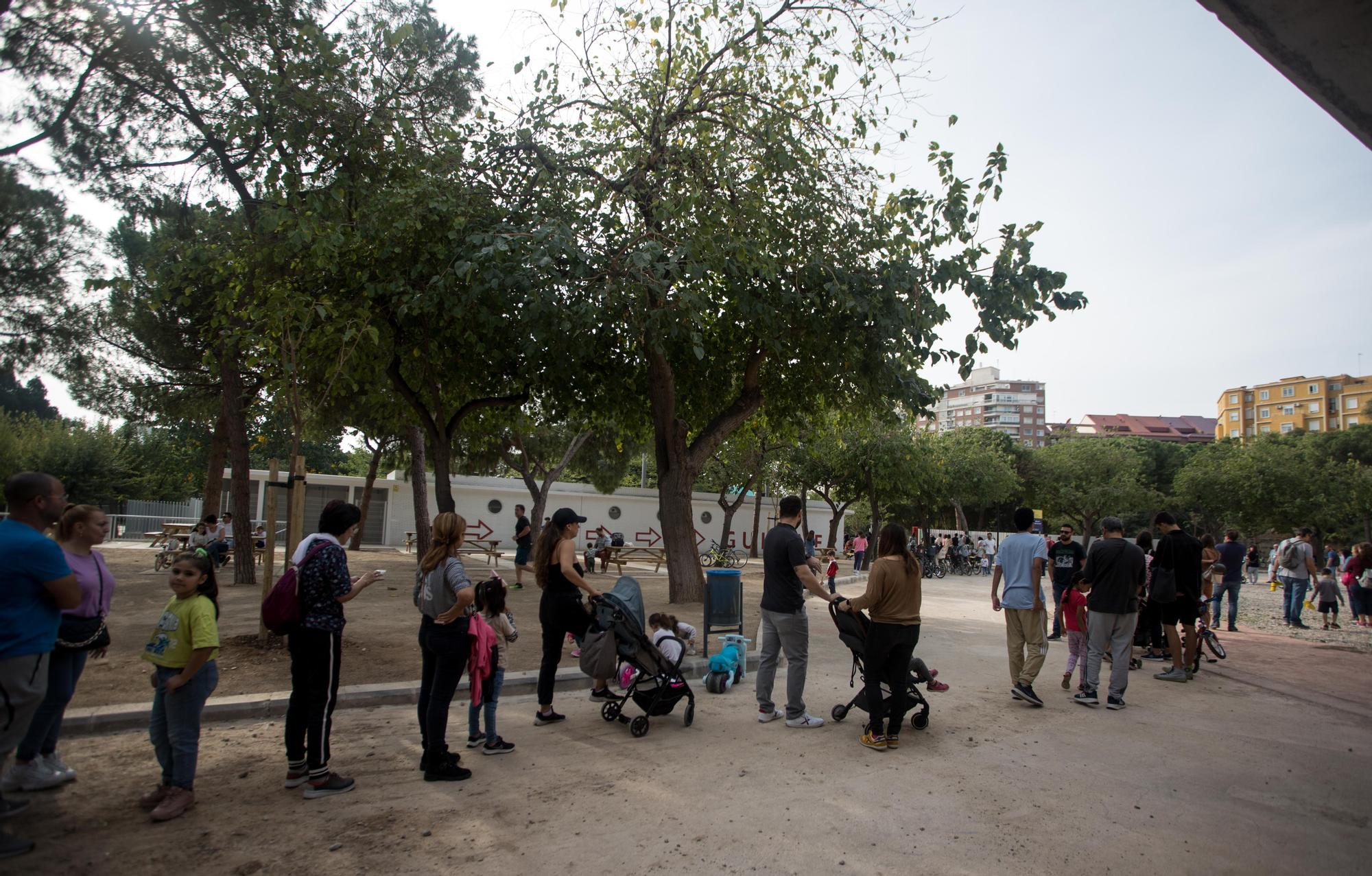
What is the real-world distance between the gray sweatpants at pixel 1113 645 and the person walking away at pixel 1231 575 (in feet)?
22.3

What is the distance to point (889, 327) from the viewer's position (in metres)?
10.1

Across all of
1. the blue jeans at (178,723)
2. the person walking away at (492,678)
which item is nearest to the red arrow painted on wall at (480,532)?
the person walking away at (492,678)

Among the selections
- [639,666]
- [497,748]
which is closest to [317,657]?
[497,748]

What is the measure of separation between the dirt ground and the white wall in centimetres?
1580

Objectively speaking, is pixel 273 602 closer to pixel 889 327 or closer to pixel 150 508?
pixel 889 327

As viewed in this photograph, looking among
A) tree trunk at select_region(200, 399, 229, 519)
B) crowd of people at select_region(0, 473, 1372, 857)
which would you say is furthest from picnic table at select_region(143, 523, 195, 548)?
crowd of people at select_region(0, 473, 1372, 857)

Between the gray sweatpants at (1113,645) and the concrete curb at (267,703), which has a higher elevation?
the gray sweatpants at (1113,645)

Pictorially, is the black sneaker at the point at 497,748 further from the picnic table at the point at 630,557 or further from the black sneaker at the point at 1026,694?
the picnic table at the point at 630,557

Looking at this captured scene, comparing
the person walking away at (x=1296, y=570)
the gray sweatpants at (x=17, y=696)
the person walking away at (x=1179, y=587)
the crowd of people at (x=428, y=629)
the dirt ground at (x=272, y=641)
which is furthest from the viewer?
the person walking away at (x=1296, y=570)

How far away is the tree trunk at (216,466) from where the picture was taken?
652 inches

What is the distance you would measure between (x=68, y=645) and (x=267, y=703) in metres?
2.09

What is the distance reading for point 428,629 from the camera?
473 cm

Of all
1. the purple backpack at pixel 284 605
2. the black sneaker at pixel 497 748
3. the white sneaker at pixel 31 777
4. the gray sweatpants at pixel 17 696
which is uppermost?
the purple backpack at pixel 284 605

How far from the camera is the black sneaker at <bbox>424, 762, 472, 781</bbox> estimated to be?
461cm
